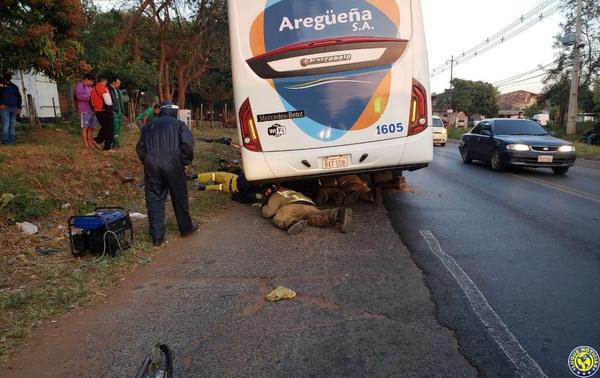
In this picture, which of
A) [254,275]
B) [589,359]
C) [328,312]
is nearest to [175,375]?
[328,312]

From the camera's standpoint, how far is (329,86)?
604 cm

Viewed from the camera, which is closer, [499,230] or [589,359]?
[589,359]

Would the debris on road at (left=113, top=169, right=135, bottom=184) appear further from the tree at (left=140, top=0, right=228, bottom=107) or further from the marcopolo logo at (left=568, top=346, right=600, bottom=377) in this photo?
the tree at (left=140, top=0, right=228, bottom=107)

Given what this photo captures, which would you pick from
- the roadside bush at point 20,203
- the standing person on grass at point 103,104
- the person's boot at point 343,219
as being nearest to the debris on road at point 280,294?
the person's boot at point 343,219

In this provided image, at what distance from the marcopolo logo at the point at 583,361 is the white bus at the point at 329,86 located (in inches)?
141

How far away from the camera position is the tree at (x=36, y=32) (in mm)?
7805

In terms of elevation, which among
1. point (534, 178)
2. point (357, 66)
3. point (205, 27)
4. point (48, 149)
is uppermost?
point (205, 27)

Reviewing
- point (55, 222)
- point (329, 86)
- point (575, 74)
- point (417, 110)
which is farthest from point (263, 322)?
point (575, 74)

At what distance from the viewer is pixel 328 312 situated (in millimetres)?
3562

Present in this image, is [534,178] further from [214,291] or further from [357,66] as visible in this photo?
[214,291]

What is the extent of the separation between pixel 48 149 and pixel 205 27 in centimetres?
1362

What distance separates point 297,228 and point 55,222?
341 cm

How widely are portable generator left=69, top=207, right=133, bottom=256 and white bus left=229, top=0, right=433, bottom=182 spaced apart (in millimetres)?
1956

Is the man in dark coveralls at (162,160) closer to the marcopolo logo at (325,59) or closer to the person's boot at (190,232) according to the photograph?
the person's boot at (190,232)
